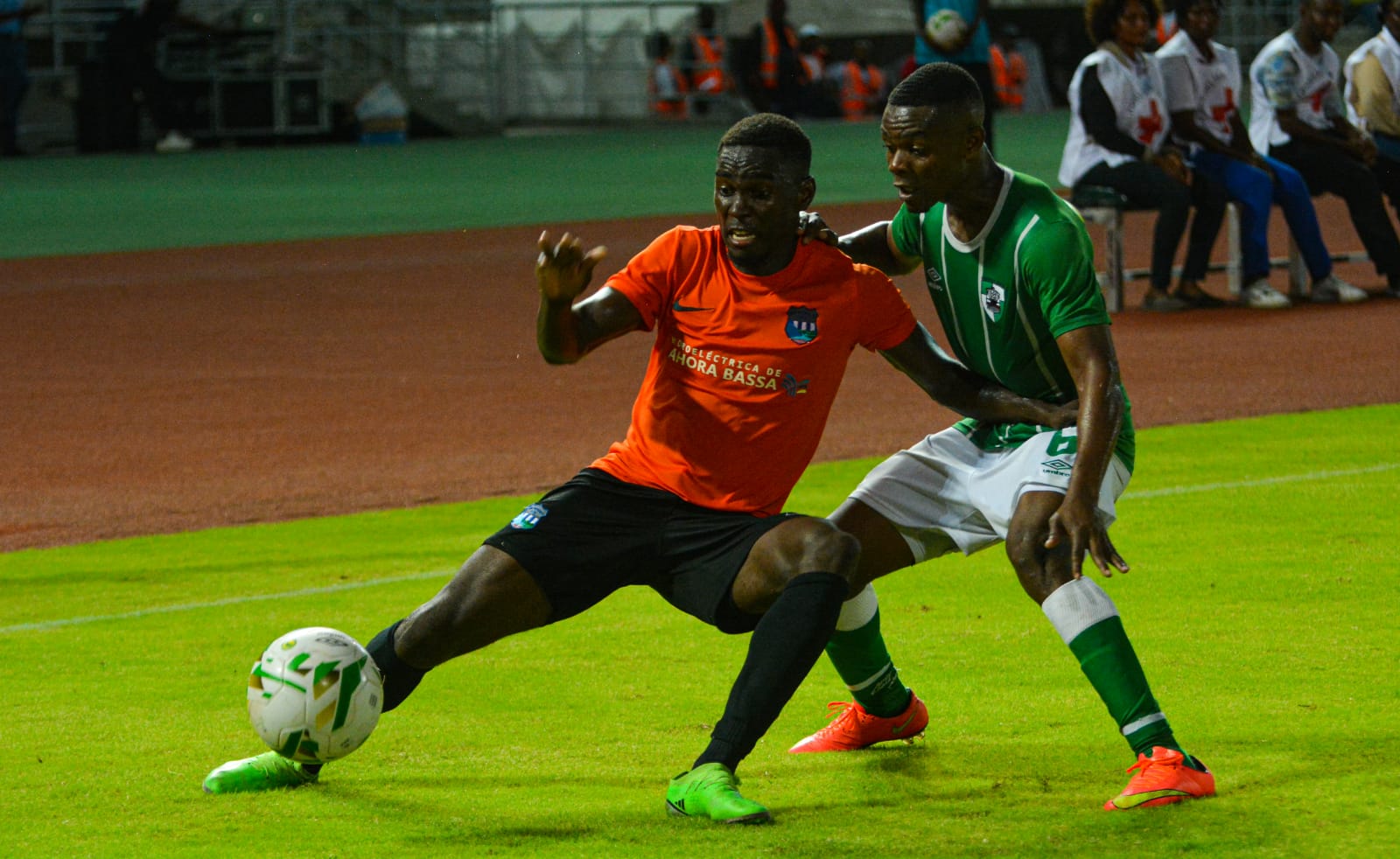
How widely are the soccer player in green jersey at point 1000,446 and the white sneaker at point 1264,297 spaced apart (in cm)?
953

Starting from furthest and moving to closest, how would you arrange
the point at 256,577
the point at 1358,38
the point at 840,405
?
the point at 1358,38, the point at 840,405, the point at 256,577

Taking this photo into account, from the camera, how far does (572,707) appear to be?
18.2 ft

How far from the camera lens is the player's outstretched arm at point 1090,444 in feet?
14.6

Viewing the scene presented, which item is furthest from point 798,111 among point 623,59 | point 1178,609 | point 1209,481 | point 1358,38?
point 1178,609

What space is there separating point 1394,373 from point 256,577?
7064mm

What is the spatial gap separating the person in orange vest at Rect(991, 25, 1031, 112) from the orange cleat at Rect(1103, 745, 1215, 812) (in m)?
31.5

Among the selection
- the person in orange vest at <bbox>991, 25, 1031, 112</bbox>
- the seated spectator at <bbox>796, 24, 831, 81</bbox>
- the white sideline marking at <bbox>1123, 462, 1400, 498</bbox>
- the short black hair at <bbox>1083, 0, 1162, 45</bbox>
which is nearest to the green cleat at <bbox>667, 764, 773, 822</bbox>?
the white sideline marking at <bbox>1123, 462, 1400, 498</bbox>

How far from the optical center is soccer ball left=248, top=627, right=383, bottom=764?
4.58m

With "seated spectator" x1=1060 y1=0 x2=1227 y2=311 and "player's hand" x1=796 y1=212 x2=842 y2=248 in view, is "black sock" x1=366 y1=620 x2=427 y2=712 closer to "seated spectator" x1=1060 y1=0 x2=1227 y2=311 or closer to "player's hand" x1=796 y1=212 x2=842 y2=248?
"player's hand" x1=796 y1=212 x2=842 y2=248

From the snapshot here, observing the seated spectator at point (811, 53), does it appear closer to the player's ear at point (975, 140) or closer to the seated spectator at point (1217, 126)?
the seated spectator at point (1217, 126)

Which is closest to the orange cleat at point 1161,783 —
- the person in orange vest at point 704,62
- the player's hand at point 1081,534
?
the player's hand at point 1081,534

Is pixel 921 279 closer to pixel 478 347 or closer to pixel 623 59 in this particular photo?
pixel 478 347

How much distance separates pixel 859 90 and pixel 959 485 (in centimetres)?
2916

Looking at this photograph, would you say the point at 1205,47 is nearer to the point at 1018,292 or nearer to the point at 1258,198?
the point at 1258,198
